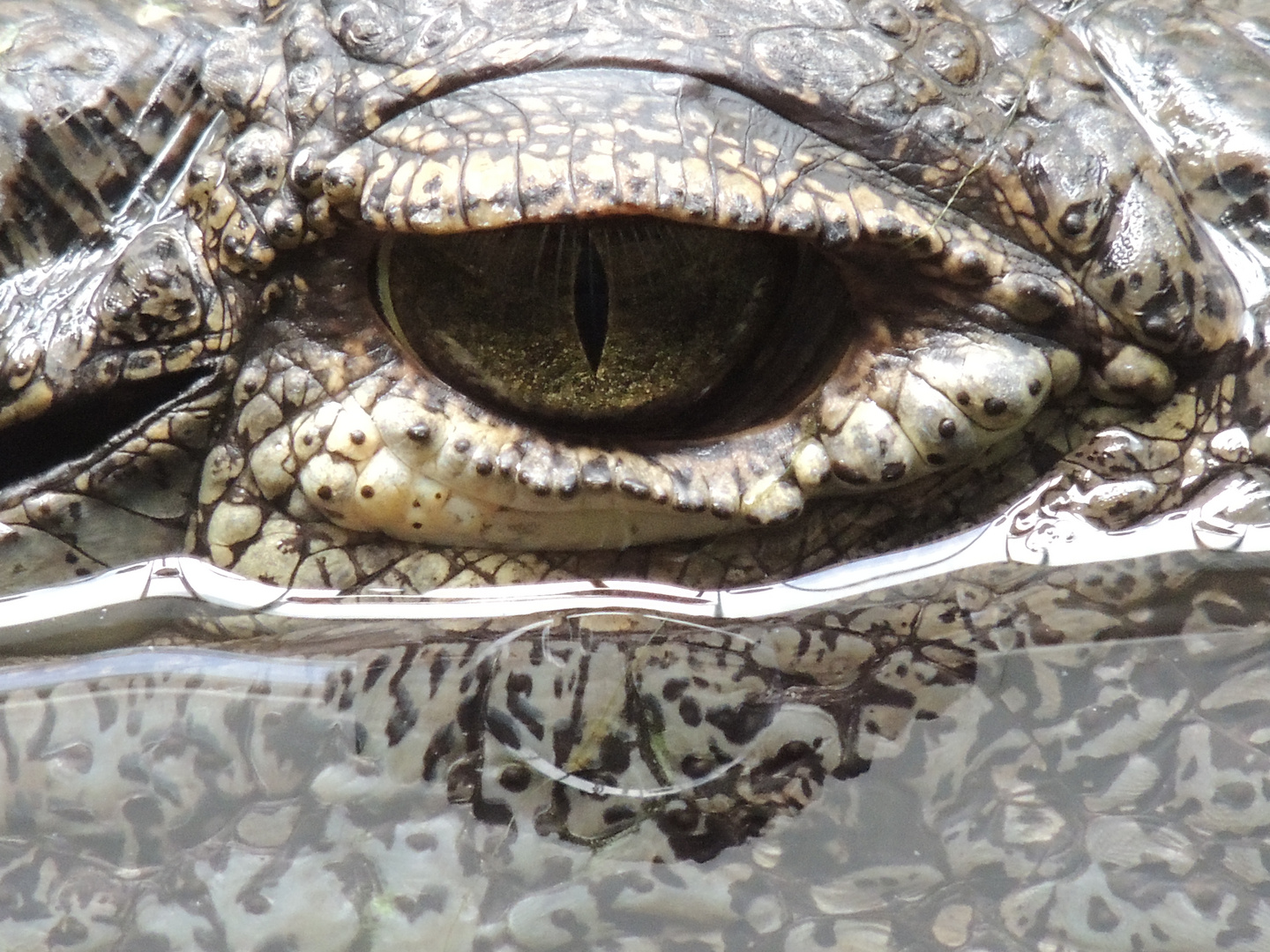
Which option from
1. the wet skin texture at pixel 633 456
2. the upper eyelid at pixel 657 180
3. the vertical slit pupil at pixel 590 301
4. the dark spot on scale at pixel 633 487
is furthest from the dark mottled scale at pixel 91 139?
the dark spot on scale at pixel 633 487

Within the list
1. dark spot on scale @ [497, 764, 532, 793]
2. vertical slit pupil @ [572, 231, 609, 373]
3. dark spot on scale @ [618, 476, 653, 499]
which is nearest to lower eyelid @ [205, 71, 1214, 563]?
dark spot on scale @ [618, 476, 653, 499]

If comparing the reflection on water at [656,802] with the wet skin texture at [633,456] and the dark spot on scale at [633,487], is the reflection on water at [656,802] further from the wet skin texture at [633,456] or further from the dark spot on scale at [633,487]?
the dark spot on scale at [633,487]

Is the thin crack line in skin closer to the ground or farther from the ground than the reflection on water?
farther from the ground

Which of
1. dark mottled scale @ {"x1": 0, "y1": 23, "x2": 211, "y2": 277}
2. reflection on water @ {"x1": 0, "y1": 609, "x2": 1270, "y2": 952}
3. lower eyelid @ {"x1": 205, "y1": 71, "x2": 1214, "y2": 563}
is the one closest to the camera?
reflection on water @ {"x1": 0, "y1": 609, "x2": 1270, "y2": 952}

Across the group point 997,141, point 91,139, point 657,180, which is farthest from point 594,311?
point 91,139

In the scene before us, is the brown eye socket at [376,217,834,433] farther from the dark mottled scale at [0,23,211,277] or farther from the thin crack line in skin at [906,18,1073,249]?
the dark mottled scale at [0,23,211,277]

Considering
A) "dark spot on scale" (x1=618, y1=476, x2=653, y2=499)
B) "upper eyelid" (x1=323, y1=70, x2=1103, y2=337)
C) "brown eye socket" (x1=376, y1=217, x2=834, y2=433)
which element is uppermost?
"upper eyelid" (x1=323, y1=70, x2=1103, y2=337)

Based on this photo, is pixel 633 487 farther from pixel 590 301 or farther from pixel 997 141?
pixel 997 141

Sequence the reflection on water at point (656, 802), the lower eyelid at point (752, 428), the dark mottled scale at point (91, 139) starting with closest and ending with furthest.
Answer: the reflection on water at point (656, 802)
the lower eyelid at point (752, 428)
the dark mottled scale at point (91, 139)
